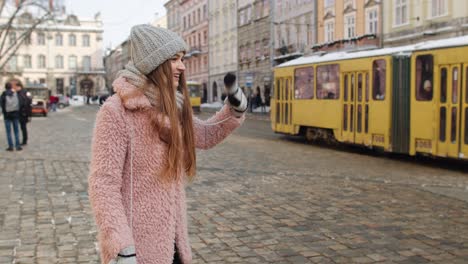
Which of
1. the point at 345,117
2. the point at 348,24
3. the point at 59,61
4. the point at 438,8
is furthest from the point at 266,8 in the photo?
the point at 59,61

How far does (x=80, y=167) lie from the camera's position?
12.3 m

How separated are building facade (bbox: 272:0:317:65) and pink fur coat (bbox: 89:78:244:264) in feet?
130

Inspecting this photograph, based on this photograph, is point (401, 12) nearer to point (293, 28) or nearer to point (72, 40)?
point (293, 28)

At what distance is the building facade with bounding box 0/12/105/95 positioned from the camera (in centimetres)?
10344

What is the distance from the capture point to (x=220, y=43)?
6375 cm

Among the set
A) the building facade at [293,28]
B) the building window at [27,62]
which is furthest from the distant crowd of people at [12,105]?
the building window at [27,62]

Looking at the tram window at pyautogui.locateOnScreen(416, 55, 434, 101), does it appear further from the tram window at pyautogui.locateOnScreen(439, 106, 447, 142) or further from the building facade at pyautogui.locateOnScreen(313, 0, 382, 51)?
the building facade at pyautogui.locateOnScreen(313, 0, 382, 51)

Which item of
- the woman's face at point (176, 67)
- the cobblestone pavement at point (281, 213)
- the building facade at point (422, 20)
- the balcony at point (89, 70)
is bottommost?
the cobblestone pavement at point (281, 213)

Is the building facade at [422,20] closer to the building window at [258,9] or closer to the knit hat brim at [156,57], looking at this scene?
the building window at [258,9]

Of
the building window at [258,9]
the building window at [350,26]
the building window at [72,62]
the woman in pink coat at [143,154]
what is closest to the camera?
the woman in pink coat at [143,154]

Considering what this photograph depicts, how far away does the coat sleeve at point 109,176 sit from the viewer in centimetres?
246

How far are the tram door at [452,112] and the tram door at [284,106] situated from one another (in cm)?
785

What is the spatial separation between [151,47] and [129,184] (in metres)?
0.59

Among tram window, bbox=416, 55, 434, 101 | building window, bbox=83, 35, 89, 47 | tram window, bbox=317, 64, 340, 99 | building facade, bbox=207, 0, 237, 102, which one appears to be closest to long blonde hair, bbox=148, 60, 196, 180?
tram window, bbox=416, 55, 434, 101
